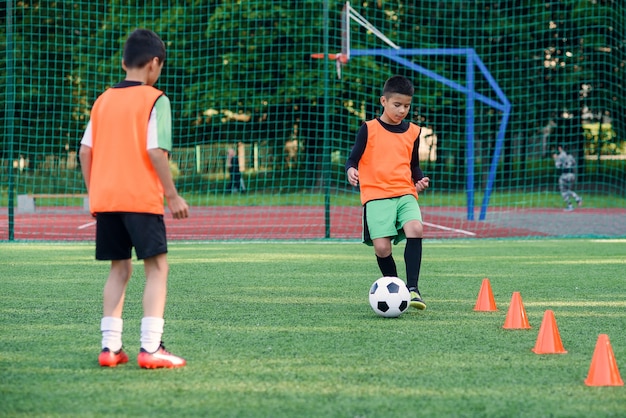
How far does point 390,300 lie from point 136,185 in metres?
2.07

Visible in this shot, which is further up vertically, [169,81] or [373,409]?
[169,81]

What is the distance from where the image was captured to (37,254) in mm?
10516

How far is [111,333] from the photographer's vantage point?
4.22 metres

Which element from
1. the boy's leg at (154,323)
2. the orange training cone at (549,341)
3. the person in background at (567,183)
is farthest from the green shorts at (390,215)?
the person in background at (567,183)

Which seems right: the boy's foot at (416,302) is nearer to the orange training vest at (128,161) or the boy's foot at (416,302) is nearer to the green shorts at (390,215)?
the green shorts at (390,215)

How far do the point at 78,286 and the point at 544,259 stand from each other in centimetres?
493

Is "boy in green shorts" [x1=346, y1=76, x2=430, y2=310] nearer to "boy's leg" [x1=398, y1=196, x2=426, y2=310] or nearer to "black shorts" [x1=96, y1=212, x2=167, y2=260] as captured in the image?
"boy's leg" [x1=398, y1=196, x2=426, y2=310]

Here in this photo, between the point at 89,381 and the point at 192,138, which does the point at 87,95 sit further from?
the point at 89,381

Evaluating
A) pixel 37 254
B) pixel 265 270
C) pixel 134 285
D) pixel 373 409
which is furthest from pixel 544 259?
pixel 373 409

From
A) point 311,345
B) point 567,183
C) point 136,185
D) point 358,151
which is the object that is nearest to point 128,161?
point 136,185

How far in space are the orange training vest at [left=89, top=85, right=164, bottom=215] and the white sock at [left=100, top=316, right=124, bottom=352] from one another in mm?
504

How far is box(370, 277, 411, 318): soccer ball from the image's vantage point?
5.69m

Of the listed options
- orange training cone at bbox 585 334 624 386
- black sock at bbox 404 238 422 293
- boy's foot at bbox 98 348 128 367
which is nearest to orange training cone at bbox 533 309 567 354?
orange training cone at bbox 585 334 624 386

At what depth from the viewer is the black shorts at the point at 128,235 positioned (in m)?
4.16
